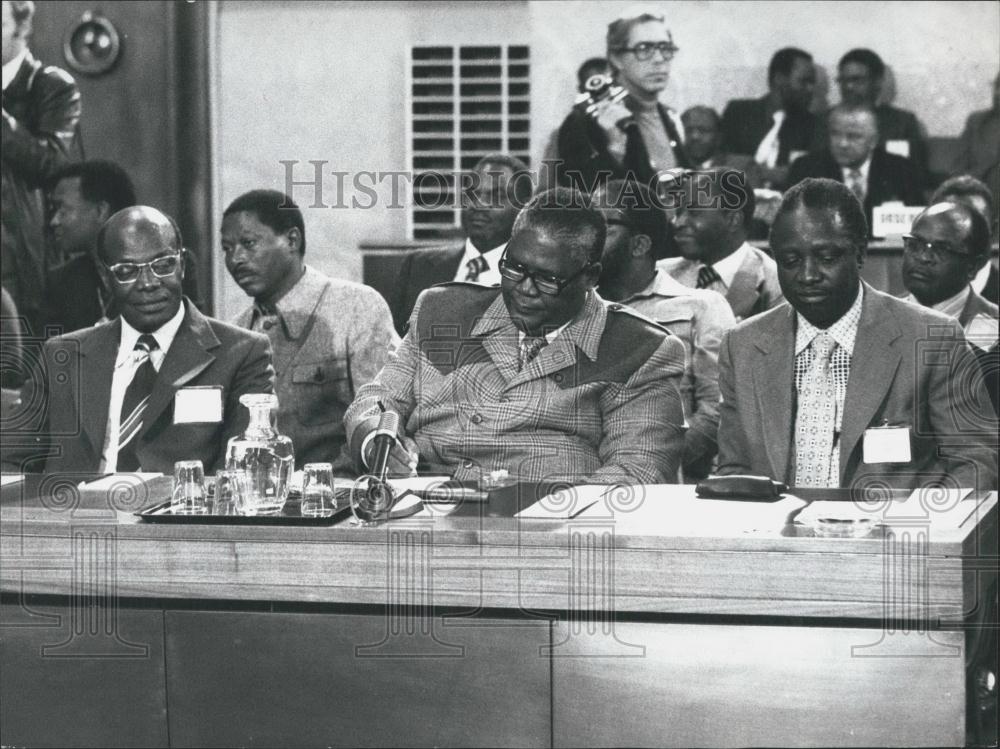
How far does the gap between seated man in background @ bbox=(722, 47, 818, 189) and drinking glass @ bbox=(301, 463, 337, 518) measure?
3.64 m

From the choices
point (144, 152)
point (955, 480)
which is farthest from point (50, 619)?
point (144, 152)

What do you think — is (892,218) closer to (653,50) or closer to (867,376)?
(653,50)

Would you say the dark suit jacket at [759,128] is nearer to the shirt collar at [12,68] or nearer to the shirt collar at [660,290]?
the shirt collar at [660,290]

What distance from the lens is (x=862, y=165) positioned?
575 cm

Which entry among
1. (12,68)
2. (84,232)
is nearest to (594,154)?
(84,232)

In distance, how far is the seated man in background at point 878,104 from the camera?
18.9 ft

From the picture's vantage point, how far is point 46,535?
2.60m

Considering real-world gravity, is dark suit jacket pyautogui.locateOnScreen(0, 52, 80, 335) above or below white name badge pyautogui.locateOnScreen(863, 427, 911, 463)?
above

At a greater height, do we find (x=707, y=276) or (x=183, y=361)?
(x=707, y=276)

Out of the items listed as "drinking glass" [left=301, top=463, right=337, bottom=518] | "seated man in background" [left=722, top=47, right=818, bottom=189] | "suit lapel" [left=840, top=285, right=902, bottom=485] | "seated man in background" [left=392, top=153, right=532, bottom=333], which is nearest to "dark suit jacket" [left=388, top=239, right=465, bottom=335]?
"seated man in background" [left=392, top=153, right=532, bottom=333]

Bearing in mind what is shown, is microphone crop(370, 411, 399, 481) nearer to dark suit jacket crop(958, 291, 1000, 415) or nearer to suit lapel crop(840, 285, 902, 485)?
suit lapel crop(840, 285, 902, 485)

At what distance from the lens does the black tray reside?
2488 mm

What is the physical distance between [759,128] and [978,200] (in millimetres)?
1073

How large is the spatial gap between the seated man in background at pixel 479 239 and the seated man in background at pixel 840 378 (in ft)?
5.52
